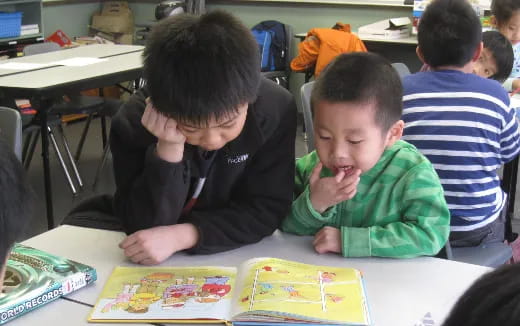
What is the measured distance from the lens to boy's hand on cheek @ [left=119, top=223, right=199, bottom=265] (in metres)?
1.28

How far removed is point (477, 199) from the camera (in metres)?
1.79

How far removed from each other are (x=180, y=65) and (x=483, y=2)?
413 centimetres

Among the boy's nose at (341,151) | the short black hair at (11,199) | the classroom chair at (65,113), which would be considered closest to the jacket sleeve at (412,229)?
the boy's nose at (341,151)

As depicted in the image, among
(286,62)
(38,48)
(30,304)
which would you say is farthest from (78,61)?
(30,304)

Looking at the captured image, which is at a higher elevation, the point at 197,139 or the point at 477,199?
the point at 197,139

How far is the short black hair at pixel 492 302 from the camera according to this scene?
0.39 m

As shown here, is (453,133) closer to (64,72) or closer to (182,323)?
(182,323)

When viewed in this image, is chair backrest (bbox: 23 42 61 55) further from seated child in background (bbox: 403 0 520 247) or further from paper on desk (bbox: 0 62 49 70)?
seated child in background (bbox: 403 0 520 247)

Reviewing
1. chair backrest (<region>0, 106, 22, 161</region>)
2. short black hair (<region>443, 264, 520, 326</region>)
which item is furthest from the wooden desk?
short black hair (<region>443, 264, 520, 326</region>)

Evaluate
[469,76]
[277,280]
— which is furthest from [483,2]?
[277,280]

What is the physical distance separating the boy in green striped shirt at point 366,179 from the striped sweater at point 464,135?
41 centimetres

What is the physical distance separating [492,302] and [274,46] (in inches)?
202

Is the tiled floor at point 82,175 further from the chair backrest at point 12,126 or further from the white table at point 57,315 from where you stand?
the white table at point 57,315

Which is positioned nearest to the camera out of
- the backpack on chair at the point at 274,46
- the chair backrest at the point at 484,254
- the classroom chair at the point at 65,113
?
the chair backrest at the point at 484,254
